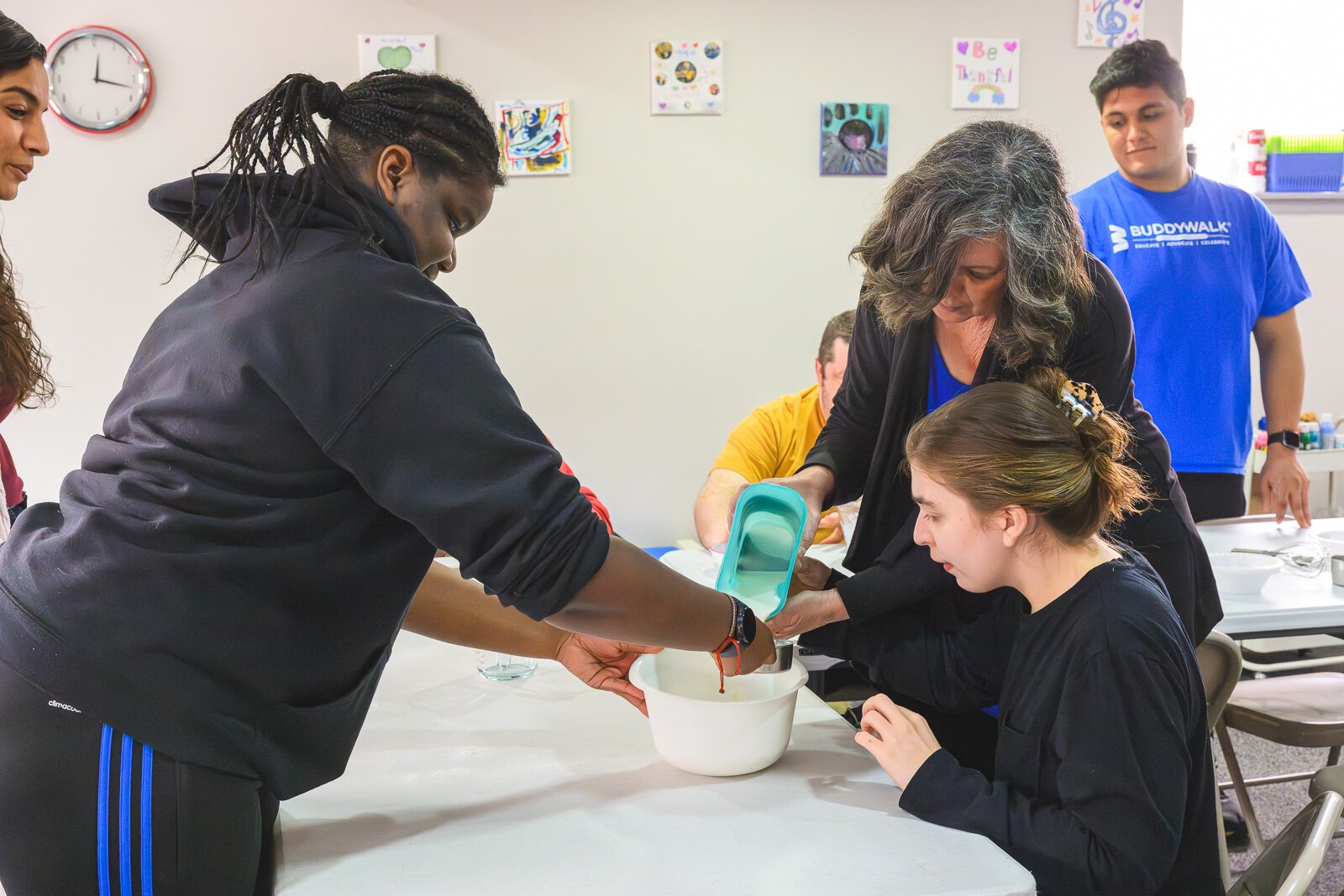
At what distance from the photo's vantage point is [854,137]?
12.5 ft

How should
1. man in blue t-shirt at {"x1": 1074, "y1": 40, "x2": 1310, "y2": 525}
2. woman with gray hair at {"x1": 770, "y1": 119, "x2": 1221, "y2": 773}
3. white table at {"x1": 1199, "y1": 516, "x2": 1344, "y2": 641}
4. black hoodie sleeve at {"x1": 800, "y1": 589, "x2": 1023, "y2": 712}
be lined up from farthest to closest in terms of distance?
1. man in blue t-shirt at {"x1": 1074, "y1": 40, "x2": 1310, "y2": 525}
2. white table at {"x1": 1199, "y1": 516, "x2": 1344, "y2": 641}
3. black hoodie sleeve at {"x1": 800, "y1": 589, "x2": 1023, "y2": 712}
4. woman with gray hair at {"x1": 770, "y1": 119, "x2": 1221, "y2": 773}

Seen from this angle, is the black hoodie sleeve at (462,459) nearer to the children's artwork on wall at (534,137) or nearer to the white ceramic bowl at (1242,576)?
the white ceramic bowl at (1242,576)

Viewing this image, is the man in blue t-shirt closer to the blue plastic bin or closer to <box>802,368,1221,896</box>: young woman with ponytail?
the blue plastic bin

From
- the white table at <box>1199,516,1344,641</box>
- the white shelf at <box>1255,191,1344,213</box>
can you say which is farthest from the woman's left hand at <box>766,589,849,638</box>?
the white shelf at <box>1255,191,1344,213</box>

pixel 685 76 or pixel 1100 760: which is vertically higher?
pixel 685 76

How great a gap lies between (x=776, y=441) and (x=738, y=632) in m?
1.91

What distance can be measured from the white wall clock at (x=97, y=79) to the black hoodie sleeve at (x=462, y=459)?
118 inches

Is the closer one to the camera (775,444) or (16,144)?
(16,144)

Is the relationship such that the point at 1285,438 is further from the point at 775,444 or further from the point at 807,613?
the point at 807,613

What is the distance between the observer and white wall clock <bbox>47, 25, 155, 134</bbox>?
3.32 m

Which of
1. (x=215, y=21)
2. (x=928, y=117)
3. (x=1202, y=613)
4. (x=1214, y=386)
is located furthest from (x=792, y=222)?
(x=1202, y=613)

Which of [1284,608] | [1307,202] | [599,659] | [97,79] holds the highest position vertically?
[97,79]

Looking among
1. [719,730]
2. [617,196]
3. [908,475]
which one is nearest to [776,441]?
[617,196]

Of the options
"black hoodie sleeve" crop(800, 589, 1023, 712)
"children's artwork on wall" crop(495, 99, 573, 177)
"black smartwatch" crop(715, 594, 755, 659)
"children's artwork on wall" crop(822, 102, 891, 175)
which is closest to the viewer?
"black smartwatch" crop(715, 594, 755, 659)
